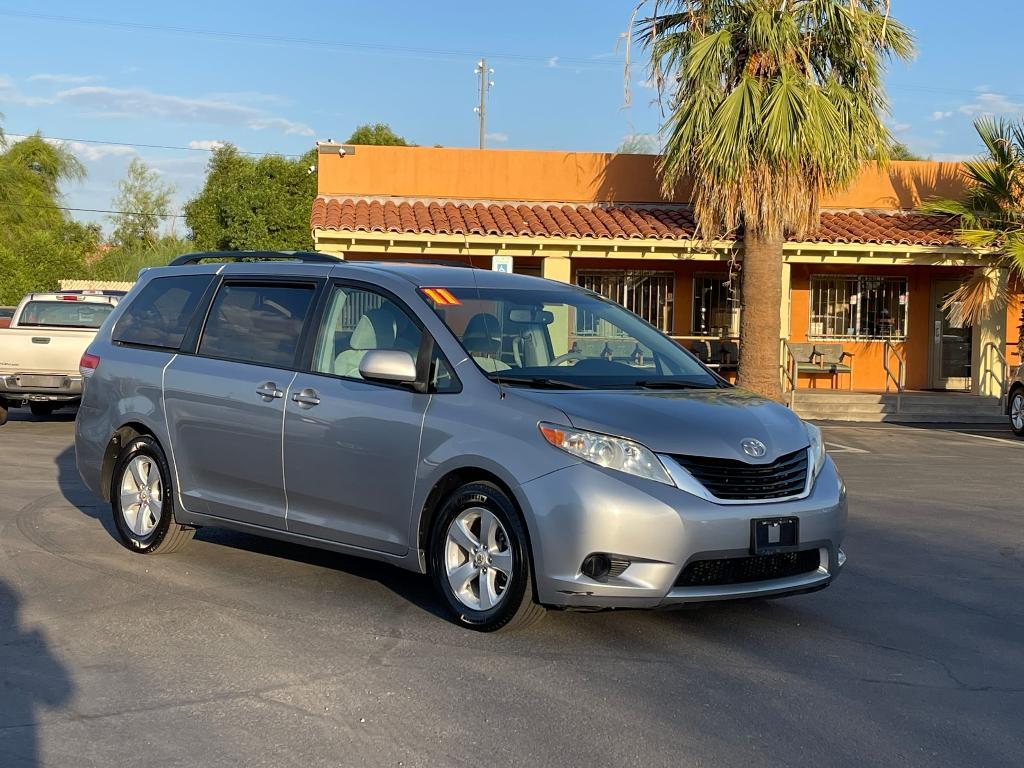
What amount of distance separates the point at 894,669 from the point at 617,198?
18530 mm

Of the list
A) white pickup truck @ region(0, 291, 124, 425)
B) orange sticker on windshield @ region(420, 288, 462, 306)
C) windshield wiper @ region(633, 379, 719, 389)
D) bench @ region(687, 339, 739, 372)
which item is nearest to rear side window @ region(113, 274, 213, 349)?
orange sticker on windshield @ region(420, 288, 462, 306)

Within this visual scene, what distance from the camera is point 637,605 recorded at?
5535mm

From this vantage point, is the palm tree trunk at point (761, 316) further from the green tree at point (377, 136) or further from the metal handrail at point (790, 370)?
the green tree at point (377, 136)

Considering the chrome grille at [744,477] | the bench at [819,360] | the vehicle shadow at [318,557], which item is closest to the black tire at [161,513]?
the vehicle shadow at [318,557]

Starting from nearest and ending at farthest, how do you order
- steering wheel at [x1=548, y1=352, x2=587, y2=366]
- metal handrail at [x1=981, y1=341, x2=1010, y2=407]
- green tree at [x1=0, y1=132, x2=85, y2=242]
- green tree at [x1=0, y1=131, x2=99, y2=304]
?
steering wheel at [x1=548, y1=352, x2=587, y2=366]
metal handrail at [x1=981, y1=341, x2=1010, y2=407]
green tree at [x1=0, y1=131, x2=99, y2=304]
green tree at [x1=0, y1=132, x2=85, y2=242]

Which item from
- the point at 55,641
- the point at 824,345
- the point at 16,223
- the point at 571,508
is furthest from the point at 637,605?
the point at 16,223

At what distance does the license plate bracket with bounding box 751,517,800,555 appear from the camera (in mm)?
5633

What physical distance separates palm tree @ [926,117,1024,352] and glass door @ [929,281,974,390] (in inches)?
63.5

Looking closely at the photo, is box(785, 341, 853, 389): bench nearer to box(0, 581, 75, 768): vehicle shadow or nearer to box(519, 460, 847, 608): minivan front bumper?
box(519, 460, 847, 608): minivan front bumper

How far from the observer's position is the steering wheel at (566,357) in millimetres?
6547

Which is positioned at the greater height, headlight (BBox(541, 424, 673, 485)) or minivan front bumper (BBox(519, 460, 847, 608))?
headlight (BBox(541, 424, 673, 485))

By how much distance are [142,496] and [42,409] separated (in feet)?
36.7

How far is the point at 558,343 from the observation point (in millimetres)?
6742

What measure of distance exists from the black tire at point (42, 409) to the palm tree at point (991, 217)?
1466 centimetres
